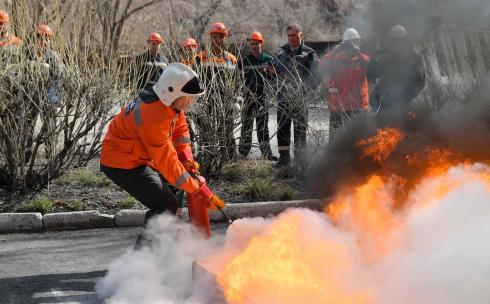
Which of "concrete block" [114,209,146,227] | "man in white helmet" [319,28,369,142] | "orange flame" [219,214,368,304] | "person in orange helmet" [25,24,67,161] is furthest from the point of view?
"man in white helmet" [319,28,369,142]

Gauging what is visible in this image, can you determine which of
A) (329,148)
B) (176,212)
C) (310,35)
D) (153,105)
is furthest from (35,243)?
(310,35)

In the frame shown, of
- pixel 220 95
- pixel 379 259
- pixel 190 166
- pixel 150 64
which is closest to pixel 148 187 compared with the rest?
pixel 190 166

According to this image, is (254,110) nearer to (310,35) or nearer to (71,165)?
(71,165)

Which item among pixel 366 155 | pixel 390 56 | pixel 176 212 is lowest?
pixel 176 212

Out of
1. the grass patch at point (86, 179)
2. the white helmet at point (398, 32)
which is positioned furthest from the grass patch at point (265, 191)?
the white helmet at point (398, 32)

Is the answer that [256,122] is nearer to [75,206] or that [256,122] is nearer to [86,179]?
[86,179]

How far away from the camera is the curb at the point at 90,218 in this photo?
752cm

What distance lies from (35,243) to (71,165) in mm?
1850

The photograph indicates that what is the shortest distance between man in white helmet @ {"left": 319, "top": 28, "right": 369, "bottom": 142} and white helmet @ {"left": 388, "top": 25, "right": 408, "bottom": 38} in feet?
3.73

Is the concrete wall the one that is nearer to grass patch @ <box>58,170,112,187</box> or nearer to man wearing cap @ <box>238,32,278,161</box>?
man wearing cap @ <box>238,32,278,161</box>

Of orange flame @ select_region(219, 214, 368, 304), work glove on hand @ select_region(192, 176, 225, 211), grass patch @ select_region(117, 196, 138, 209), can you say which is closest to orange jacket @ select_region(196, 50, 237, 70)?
grass patch @ select_region(117, 196, 138, 209)

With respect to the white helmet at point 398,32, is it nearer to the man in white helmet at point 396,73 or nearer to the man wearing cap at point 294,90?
the man in white helmet at point 396,73

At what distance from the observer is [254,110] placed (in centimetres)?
916

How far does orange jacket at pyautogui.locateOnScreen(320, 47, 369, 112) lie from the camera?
8.76 m
